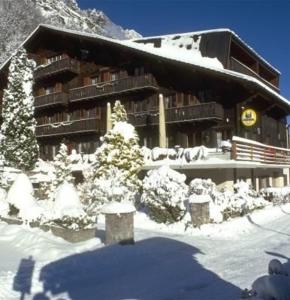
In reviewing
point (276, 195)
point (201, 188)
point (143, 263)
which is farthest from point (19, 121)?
point (143, 263)

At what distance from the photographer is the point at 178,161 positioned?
88.5 ft

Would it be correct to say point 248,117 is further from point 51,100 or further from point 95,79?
point 51,100

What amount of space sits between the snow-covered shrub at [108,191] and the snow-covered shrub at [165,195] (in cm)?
128

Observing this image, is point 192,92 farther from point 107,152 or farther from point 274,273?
point 274,273

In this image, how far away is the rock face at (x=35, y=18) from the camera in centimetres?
6706

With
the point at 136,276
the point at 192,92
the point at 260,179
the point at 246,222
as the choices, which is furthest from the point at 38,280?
the point at 260,179

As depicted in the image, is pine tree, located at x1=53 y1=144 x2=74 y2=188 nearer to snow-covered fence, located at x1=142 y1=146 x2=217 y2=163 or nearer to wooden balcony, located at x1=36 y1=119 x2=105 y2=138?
snow-covered fence, located at x1=142 y1=146 x2=217 y2=163

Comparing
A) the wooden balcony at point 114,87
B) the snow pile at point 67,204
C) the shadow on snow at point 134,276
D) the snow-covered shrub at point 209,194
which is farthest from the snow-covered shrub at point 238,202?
the wooden balcony at point 114,87

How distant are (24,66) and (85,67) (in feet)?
16.6

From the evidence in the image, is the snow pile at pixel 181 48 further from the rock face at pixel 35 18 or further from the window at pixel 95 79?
the rock face at pixel 35 18

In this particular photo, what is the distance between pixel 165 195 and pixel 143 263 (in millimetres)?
6113

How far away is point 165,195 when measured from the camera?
18484 mm

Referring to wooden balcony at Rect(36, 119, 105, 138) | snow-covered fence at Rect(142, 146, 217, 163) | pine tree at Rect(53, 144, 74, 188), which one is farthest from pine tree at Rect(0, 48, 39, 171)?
snow-covered fence at Rect(142, 146, 217, 163)

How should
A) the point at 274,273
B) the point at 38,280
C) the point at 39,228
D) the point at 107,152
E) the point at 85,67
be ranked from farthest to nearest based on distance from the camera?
the point at 85,67 → the point at 107,152 → the point at 39,228 → the point at 38,280 → the point at 274,273
